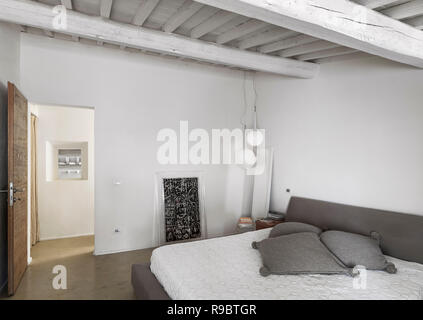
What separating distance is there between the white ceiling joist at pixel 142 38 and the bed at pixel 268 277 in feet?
6.03

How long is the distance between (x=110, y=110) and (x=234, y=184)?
222 cm

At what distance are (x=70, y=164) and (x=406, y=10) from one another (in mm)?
4836

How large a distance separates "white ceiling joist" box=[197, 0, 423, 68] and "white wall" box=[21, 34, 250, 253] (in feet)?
8.64

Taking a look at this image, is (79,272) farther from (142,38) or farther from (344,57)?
(344,57)

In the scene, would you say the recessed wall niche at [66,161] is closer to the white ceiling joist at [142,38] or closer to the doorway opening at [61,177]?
the doorway opening at [61,177]

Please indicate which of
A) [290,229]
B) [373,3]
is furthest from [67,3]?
[290,229]

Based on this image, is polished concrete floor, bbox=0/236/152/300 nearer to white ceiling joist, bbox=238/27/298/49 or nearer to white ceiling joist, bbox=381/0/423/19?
white ceiling joist, bbox=238/27/298/49

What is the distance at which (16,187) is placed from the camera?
292 cm

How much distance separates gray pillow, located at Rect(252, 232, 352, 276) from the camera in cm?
245

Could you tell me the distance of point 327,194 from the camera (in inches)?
149

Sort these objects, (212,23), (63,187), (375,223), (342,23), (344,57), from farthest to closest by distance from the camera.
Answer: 1. (63,187)
2. (344,57)
3. (375,223)
4. (212,23)
5. (342,23)

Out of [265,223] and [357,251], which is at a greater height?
[357,251]

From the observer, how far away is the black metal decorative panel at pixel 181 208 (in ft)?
14.2
